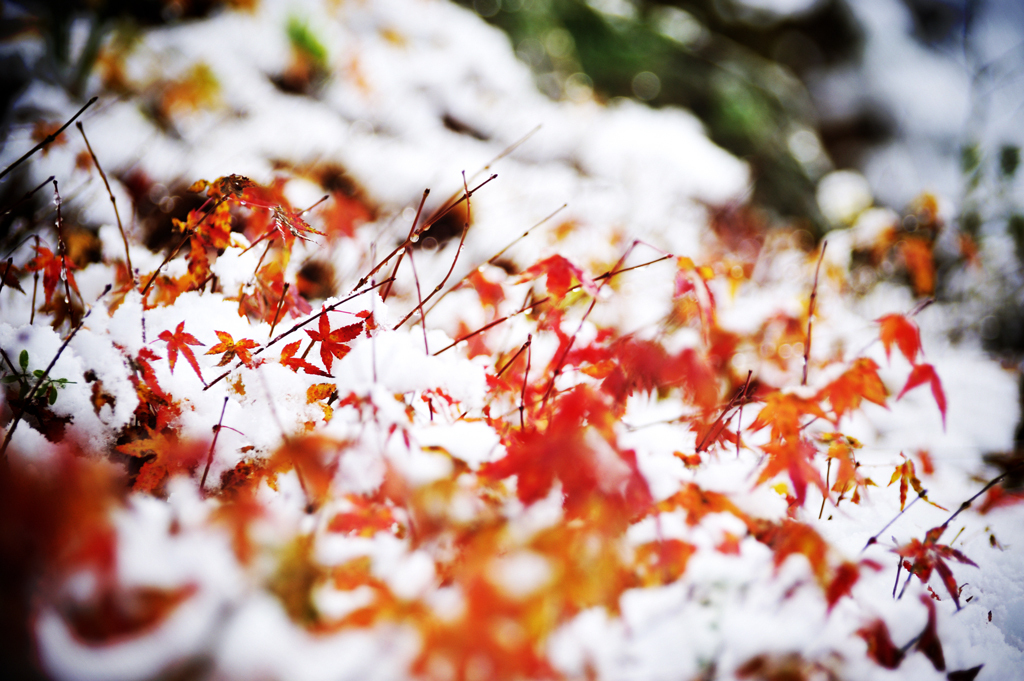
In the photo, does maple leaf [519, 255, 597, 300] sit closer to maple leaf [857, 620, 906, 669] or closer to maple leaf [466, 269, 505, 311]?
maple leaf [466, 269, 505, 311]

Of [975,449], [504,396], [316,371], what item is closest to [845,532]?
[504,396]

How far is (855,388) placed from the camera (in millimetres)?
1373

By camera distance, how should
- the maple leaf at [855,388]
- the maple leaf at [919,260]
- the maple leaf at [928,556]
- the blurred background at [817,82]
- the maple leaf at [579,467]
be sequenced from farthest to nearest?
the blurred background at [817,82] < the maple leaf at [919,260] < the maple leaf at [855,388] < the maple leaf at [928,556] < the maple leaf at [579,467]

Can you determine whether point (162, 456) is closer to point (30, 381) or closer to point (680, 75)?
point (30, 381)

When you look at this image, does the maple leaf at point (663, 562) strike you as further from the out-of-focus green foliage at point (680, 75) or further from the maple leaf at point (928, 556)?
the out-of-focus green foliage at point (680, 75)

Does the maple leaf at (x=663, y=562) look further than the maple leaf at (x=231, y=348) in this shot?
No

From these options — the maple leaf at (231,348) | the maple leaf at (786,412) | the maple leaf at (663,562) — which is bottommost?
the maple leaf at (663,562)

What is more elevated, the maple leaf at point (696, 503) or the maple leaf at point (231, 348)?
the maple leaf at point (231, 348)

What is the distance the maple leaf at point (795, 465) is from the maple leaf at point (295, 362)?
51.3 inches

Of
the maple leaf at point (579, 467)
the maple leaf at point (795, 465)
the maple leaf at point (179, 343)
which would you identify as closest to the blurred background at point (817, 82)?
the maple leaf at point (179, 343)

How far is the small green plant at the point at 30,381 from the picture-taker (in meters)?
1.28

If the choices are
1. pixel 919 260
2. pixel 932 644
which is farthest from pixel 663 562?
pixel 919 260

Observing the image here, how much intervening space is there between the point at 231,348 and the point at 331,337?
306 mm

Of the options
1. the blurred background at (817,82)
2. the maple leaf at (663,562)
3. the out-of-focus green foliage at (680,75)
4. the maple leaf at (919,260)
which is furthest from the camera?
the out-of-focus green foliage at (680,75)
